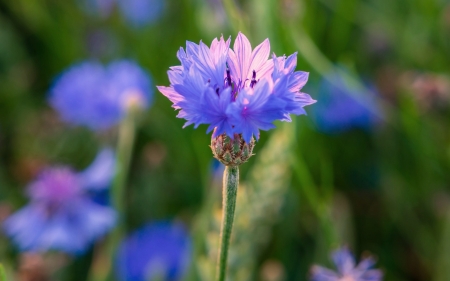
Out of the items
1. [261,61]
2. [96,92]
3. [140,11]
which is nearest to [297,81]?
[261,61]

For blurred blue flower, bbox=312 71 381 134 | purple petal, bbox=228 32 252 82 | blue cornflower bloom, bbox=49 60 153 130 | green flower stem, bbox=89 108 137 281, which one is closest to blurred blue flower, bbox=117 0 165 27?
blue cornflower bloom, bbox=49 60 153 130

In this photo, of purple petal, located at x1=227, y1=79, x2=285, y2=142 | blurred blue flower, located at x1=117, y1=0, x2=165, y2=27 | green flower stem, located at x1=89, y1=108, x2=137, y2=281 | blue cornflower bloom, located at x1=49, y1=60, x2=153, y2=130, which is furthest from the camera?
blurred blue flower, located at x1=117, y1=0, x2=165, y2=27

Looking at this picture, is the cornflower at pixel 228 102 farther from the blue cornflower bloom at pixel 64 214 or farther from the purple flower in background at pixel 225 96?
the blue cornflower bloom at pixel 64 214

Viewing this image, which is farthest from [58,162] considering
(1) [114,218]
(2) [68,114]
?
(1) [114,218]

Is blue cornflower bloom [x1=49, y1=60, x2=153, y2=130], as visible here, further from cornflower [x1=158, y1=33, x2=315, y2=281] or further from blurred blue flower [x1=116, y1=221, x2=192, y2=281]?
cornflower [x1=158, y1=33, x2=315, y2=281]

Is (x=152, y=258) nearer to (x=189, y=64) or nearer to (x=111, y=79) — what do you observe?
(x=111, y=79)

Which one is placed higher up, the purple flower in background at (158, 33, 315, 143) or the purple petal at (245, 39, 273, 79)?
the purple petal at (245, 39, 273, 79)
